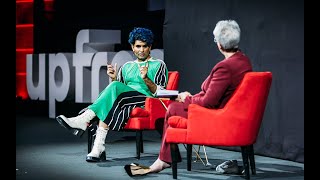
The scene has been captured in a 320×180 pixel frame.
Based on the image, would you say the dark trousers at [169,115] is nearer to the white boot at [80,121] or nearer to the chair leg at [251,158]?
the chair leg at [251,158]

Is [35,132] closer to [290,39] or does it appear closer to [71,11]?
[71,11]

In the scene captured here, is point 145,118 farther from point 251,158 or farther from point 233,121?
point 233,121

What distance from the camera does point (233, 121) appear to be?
4.83m

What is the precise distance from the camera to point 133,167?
17.2 feet

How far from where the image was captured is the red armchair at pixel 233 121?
4781mm

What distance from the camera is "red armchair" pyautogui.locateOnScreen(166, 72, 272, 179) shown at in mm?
4781

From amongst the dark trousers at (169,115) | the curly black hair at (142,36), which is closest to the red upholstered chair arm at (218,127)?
the dark trousers at (169,115)

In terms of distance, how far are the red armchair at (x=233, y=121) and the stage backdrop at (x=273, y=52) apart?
4.13 ft

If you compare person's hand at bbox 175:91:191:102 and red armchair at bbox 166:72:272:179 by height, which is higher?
person's hand at bbox 175:91:191:102

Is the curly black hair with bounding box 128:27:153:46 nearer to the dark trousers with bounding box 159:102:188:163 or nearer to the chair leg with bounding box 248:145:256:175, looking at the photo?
the dark trousers with bounding box 159:102:188:163

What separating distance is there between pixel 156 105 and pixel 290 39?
4.58 feet

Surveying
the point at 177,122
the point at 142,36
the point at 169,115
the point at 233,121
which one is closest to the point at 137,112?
the point at 142,36

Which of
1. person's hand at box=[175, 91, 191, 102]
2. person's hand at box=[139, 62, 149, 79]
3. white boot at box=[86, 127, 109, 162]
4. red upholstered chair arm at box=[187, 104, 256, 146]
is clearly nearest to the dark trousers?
person's hand at box=[175, 91, 191, 102]
